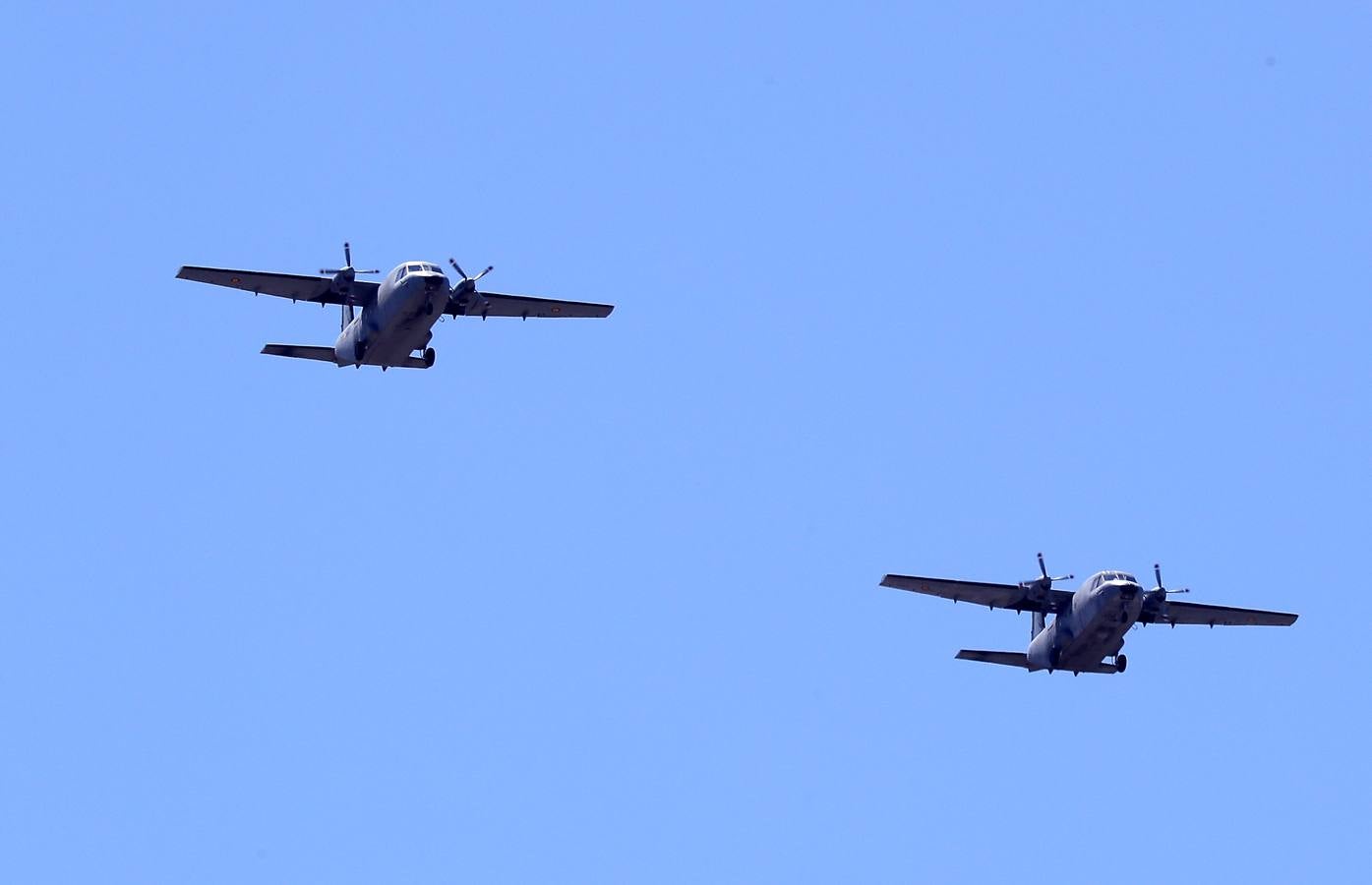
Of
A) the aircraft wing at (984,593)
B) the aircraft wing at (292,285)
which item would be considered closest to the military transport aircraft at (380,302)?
the aircraft wing at (292,285)

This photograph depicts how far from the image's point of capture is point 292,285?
67.5 metres

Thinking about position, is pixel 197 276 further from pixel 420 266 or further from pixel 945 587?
pixel 945 587

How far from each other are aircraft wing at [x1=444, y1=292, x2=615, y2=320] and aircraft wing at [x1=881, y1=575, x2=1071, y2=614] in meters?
14.2

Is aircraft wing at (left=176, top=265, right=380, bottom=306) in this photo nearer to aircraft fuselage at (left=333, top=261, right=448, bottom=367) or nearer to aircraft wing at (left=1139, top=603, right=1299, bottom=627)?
aircraft fuselage at (left=333, top=261, right=448, bottom=367)

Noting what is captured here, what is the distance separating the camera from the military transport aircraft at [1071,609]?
64750 millimetres

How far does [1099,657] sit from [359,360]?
26271 millimetres

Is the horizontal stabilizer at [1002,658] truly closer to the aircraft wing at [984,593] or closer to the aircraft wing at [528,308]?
the aircraft wing at [984,593]

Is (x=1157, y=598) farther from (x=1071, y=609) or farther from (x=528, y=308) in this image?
(x=528, y=308)

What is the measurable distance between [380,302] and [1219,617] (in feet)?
104

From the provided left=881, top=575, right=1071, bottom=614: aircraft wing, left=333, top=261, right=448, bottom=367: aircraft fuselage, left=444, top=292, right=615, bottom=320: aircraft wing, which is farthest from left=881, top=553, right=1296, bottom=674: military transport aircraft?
left=333, top=261, right=448, bottom=367: aircraft fuselage

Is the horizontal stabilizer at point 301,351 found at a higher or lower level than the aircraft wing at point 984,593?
higher

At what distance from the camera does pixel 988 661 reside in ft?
228

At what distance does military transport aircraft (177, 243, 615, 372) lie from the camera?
63.5 m

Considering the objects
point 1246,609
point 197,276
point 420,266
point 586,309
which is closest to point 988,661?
point 1246,609
